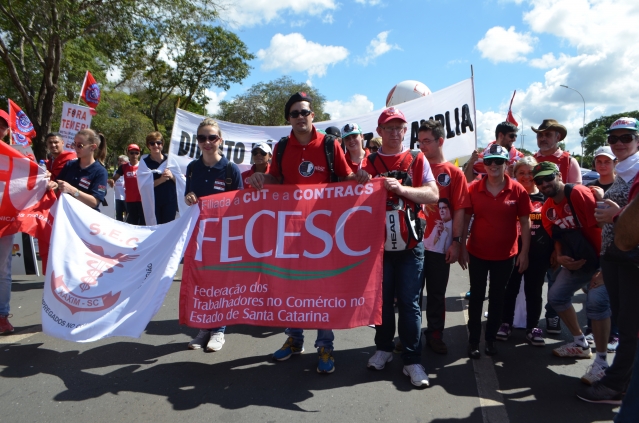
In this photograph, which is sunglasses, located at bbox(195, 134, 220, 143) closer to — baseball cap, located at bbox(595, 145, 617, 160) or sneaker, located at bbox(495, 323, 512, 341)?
sneaker, located at bbox(495, 323, 512, 341)

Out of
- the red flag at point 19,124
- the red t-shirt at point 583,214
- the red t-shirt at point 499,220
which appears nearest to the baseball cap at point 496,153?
the red t-shirt at point 499,220

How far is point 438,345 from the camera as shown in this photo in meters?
4.15

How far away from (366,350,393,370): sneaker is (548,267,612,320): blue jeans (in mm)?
1532

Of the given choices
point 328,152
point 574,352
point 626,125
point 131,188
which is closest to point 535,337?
point 574,352

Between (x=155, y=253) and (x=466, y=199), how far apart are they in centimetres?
275

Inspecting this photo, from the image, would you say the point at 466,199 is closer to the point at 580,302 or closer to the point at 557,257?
the point at 557,257

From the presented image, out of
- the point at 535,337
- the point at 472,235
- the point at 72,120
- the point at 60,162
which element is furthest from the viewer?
the point at 72,120

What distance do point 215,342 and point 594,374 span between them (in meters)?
3.11

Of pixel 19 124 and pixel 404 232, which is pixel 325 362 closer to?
pixel 404 232

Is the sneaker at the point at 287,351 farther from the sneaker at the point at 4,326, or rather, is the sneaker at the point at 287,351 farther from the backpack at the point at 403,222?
the sneaker at the point at 4,326

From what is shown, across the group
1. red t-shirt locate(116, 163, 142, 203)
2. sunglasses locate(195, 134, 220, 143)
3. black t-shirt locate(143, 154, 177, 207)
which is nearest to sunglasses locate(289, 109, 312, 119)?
sunglasses locate(195, 134, 220, 143)

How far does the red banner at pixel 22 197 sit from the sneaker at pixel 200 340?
1.88 metres

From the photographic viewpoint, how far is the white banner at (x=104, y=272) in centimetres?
357

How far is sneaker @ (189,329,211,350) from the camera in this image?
13.8 feet
